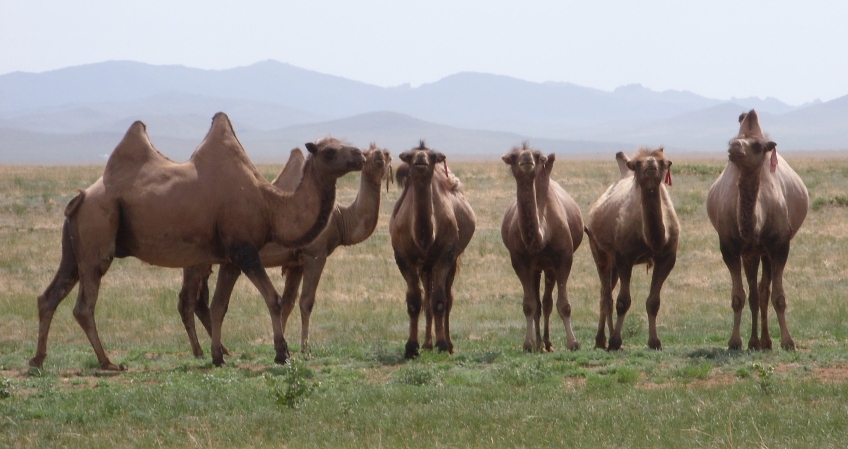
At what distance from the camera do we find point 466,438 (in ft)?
26.8

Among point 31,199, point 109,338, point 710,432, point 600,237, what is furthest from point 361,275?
point 31,199

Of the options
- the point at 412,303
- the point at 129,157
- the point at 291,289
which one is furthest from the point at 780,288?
the point at 129,157

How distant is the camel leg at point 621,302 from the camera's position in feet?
42.0

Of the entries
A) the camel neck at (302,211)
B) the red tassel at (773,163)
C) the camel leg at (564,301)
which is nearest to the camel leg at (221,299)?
the camel neck at (302,211)

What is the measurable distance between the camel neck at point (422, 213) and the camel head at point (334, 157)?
0.74 m

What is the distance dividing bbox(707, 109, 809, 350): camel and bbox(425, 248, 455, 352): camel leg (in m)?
3.08

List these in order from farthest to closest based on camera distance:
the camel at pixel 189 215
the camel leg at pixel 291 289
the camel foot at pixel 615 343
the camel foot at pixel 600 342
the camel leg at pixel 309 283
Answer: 1. the camel leg at pixel 291 289
2. the camel leg at pixel 309 283
3. the camel foot at pixel 600 342
4. the camel foot at pixel 615 343
5. the camel at pixel 189 215

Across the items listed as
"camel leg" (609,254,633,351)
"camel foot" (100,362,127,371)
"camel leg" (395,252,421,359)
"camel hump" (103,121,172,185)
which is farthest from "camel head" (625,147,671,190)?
"camel foot" (100,362,127,371)

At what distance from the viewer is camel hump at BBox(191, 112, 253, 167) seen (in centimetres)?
1236

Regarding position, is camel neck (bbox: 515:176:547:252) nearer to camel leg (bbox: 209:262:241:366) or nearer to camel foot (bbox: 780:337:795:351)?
camel foot (bbox: 780:337:795:351)

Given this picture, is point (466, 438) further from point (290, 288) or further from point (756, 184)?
point (290, 288)

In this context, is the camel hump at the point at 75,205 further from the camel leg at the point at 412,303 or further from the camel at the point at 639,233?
the camel at the point at 639,233

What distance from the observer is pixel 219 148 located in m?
12.4

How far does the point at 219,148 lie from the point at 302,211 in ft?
3.69
